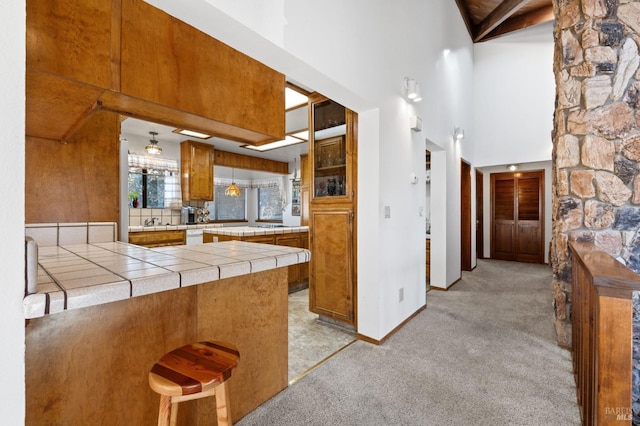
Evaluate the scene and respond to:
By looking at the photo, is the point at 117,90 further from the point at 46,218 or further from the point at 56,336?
the point at 46,218

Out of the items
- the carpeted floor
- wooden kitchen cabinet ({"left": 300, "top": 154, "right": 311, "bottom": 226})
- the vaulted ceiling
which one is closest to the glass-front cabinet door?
the carpeted floor

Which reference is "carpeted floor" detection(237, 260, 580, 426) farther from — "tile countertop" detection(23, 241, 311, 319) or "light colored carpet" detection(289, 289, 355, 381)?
"tile countertop" detection(23, 241, 311, 319)

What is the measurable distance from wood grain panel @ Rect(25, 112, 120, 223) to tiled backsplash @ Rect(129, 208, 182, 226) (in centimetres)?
320

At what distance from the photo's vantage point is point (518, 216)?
21.2 ft

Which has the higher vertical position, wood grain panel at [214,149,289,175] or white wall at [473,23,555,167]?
white wall at [473,23,555,167]

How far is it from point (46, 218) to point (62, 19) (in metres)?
1.51

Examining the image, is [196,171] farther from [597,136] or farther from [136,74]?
[597,136]

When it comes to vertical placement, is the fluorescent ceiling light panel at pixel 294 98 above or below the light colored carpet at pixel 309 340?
above

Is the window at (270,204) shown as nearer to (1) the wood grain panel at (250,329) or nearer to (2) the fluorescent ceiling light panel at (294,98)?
(2) the fluorescent ceiling light panel at (294,98)

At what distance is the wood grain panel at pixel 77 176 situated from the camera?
1.93 m

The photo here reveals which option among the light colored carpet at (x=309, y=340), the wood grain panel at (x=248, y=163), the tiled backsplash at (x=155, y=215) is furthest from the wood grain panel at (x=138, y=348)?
the wood grain panel at (x=248, y=163)

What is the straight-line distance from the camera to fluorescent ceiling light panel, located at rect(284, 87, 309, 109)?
307 cm

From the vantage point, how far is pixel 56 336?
1.09 m

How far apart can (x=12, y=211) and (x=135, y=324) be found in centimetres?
73
